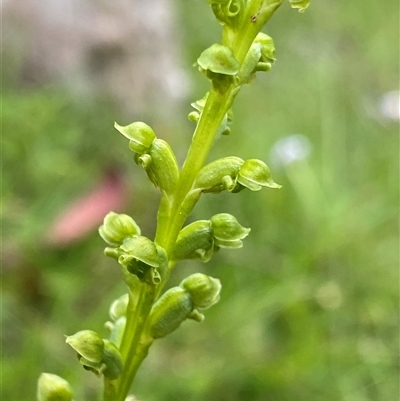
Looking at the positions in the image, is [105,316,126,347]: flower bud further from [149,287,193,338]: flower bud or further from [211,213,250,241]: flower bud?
[211,213,250,241]: flower bud

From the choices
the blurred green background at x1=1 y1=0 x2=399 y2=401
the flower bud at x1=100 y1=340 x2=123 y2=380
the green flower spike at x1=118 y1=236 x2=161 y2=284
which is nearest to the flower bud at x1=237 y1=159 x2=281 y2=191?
the green flower spike at x1=118 y1=236 x2=161 y2=284

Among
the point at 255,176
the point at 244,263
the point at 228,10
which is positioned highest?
the point at 244,263

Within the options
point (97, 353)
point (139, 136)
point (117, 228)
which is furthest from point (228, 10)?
point (97, 353)

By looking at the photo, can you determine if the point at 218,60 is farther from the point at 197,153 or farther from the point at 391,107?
the point at 391,107

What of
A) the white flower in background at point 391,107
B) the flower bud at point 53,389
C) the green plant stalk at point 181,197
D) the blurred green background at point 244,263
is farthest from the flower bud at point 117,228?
the white flower in background at point 391,107

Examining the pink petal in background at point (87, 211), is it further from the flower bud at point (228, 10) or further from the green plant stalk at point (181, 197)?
the flower bud at point (228, 10)

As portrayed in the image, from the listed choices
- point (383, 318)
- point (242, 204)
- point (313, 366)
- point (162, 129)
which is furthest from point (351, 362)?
point (162, 129)
